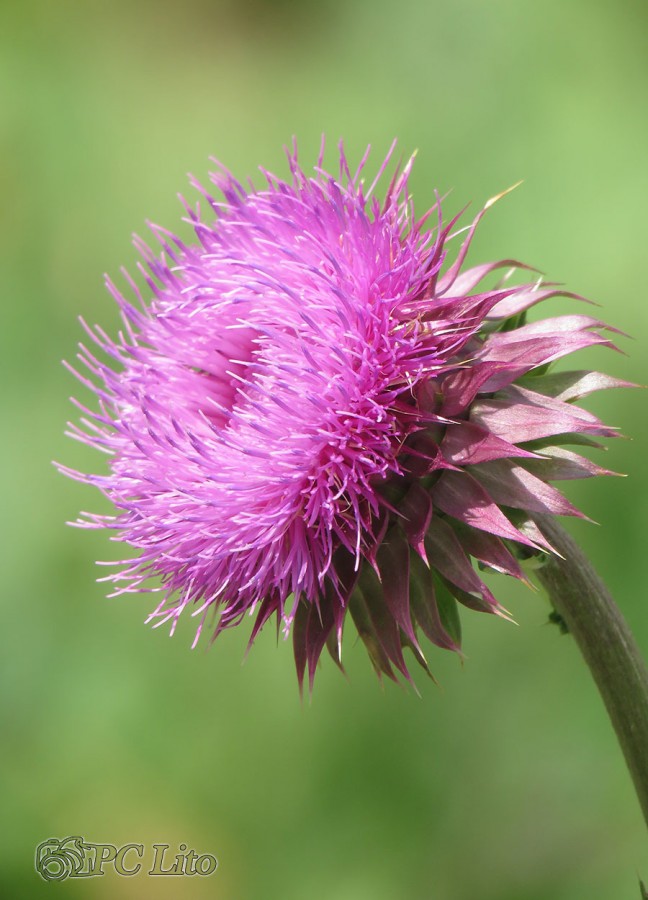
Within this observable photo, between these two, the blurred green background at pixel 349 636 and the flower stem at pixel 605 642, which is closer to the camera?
the flower stem at pixel 605 642

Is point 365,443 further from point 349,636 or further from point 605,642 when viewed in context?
point 349,636

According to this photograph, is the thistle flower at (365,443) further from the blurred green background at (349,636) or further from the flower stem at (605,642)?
the blurred green background at (349,636)

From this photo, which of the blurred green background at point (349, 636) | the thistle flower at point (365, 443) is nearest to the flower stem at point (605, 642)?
the thistle flower at point (365, 443)

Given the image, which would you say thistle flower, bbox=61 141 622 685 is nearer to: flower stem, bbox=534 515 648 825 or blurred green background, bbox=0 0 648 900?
flower stem, bbox=534 515 648 825

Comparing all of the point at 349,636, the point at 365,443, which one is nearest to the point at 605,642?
the point at 365,443
